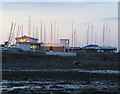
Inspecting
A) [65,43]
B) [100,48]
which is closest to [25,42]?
[65,43]

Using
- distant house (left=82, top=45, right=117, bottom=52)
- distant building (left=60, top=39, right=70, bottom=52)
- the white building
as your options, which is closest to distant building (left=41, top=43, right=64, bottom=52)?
distant building (left=60, top=39, right=70, bottom=52)

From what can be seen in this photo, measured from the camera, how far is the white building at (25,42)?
69637 mm

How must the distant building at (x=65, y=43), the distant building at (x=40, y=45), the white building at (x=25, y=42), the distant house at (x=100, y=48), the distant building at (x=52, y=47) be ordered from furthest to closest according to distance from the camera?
the distant house at (x=100, y=48)
the distant building at (x=65, y=43)
the distant building at (x=52, y=47)
the distant building at (x=40, y=45)
the white building at (x=25, y=42)

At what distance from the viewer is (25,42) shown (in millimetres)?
70375

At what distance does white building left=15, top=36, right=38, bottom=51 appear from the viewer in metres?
69.6

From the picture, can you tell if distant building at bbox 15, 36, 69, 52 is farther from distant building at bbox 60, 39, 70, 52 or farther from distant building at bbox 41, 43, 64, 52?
distant building at bbox 60, 39, 70, 52

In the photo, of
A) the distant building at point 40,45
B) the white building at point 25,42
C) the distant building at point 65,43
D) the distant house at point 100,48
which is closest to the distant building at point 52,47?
the distant building at point 40,45

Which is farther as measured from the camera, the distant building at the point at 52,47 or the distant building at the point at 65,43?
the distant building at the point at 65,43

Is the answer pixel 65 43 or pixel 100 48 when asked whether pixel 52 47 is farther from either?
pixel 100 48

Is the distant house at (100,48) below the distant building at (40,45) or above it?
below

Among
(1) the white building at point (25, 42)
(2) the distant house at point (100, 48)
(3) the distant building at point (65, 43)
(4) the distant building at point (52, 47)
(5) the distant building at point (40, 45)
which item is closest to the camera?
(1) the white building at point (25, 42)

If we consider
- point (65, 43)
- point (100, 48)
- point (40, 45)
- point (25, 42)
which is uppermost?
point (25, 42)

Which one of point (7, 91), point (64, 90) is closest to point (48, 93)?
point (64, 90)

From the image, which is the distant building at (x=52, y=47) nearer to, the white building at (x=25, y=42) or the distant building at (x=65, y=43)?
the distant building at (x=65, y=43)
